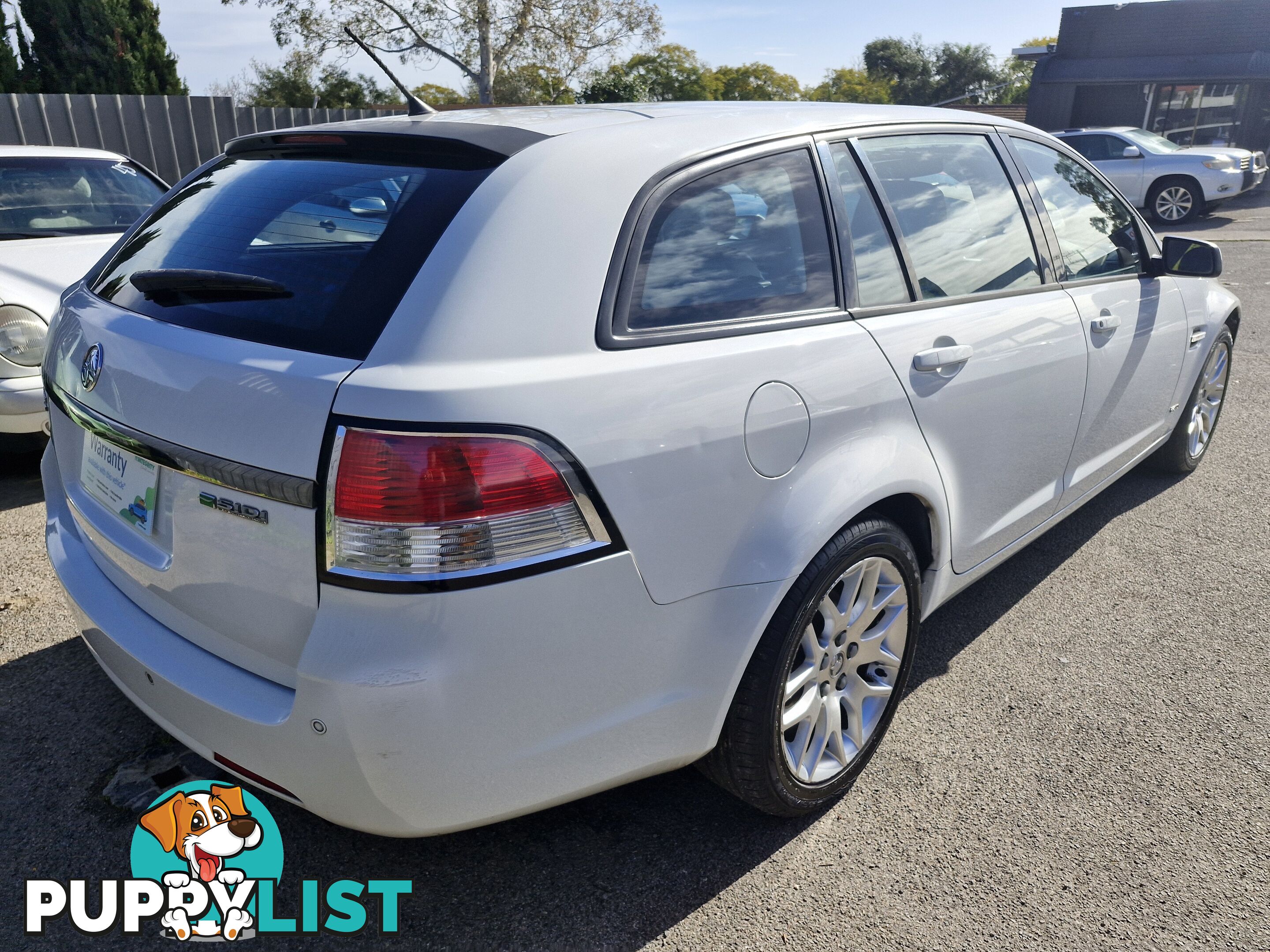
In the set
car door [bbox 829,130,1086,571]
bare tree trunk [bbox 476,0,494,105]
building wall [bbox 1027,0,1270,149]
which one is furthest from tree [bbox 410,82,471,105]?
car door [bbox 829,130,1086,571]

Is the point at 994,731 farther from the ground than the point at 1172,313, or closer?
closer

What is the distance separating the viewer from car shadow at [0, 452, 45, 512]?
14.5 feet

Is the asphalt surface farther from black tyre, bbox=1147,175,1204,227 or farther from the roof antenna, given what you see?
black tyre, bbox=1147,175,1204,227

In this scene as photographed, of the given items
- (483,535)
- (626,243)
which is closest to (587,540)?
(483,535)

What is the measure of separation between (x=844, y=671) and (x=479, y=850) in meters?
1.02

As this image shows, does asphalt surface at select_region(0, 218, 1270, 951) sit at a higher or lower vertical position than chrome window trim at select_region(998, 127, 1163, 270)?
lower

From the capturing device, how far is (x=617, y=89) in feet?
87.7

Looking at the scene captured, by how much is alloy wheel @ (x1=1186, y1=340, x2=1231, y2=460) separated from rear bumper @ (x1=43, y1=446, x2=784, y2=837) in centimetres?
358

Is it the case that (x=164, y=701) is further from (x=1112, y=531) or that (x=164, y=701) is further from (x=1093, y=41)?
(x=1093, y=41)

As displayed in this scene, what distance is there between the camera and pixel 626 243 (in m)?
1.92

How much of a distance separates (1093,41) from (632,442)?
103 ft

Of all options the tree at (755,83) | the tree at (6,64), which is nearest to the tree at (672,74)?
the tree at (755,83)

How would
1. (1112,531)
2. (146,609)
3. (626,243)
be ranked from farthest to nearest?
(1112,531) < (146,609) < (626,243)

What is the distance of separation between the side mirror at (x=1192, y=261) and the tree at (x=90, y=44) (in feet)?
94.8
